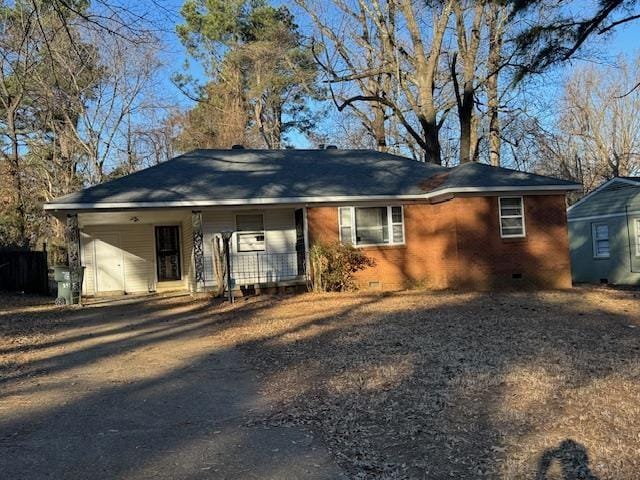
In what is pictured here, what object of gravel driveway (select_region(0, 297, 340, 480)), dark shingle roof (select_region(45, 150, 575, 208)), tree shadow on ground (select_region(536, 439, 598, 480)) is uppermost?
dark shingle roof (select_region(45, 150, 575, 208))

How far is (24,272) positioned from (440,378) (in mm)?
19141

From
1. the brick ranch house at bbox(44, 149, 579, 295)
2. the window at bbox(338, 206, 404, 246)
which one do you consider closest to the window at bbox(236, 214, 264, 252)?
the brick ranch house at bbox(44, 149, 579, 295)

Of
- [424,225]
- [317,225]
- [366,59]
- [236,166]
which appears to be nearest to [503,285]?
[424,225]

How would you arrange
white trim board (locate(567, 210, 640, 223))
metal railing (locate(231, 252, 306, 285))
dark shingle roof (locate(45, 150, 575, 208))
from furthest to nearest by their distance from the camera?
white trim board (locate(567, 210, 640, 223)) → metal railing (locate(231, 252, 306, 285)) → dark shingle roof (locate(45, 150, 575, 208))

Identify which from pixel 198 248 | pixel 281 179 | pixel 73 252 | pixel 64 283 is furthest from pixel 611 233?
pixel 64 283

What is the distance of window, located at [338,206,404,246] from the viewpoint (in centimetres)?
1689

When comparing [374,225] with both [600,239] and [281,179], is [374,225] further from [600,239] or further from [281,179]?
[600,239]

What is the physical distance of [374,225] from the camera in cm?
1714

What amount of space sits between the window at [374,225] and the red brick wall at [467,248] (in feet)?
0.72

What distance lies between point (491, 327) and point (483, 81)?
60.1 feet

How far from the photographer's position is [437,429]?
4.74 metres

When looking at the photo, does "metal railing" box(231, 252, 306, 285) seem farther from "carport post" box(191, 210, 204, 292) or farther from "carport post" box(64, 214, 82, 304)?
"carport post" box(64, 214, 82, 304)

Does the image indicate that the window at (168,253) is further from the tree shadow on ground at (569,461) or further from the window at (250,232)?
the tree shadow on ground at (569,461)

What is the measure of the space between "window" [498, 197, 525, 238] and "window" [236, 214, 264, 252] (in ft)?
22.8
